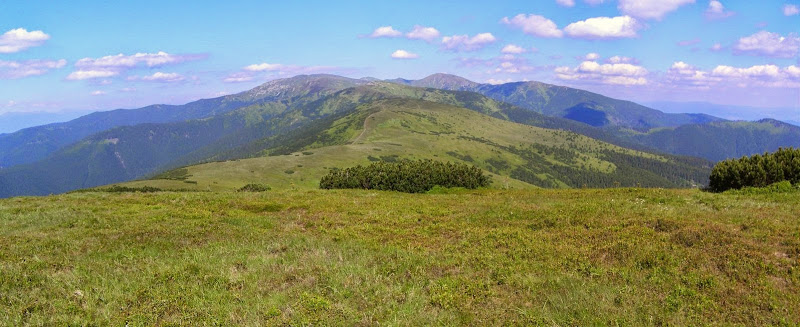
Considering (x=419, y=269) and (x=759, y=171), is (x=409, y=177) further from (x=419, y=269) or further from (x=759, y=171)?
(x=419, y=269)

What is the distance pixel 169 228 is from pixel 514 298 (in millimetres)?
16924

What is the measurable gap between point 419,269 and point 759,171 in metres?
30.6

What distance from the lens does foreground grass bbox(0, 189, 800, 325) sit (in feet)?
31.4

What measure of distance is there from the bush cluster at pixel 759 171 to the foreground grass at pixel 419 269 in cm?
936

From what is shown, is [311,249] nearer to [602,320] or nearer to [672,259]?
[602,320]

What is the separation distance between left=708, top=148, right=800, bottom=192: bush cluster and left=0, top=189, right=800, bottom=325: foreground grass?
9359mm

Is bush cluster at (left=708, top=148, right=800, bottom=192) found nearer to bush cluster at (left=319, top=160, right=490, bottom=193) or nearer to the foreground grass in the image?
the foreground grass

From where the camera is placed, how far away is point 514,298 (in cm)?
1048

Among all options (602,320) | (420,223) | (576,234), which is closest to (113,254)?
(420,223)

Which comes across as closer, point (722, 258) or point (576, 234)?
point (722, 258)

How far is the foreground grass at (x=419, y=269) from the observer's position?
9.56 metres

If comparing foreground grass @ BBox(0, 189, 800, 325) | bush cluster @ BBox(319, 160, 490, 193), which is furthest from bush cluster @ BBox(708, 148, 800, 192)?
bush cluster @ BBox(319, 160, 490, 193)

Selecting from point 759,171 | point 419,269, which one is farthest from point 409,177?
point 419,269

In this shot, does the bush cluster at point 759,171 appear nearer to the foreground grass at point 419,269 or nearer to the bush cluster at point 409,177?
the foreground grass at point 419,269
